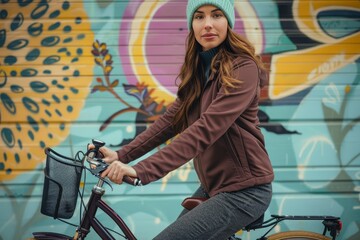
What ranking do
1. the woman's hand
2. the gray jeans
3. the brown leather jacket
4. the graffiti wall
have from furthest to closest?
1. the graffiti wall
2. the gray jeans
3. the brown leather jacket
4. the woman's hand

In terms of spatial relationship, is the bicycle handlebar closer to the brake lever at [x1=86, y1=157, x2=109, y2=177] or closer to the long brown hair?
the brake lever at [x1=86, y1=157, x2=109, y2=177]

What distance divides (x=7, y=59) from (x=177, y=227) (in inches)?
122

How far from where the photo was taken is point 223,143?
2.85 m

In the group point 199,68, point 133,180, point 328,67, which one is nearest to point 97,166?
point 133,180

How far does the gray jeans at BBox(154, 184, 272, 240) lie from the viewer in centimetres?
279

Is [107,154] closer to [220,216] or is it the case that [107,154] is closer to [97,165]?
[97,165]

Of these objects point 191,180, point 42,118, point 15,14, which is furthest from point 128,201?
point 15,14

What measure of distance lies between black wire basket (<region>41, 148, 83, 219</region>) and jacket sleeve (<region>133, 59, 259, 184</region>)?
488 millimetres

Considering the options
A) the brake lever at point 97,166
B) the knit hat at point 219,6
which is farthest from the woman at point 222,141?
the brake lever at point 97,166

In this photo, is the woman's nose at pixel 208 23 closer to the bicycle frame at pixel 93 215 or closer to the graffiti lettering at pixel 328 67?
the bicycle frame at pixel 93 215

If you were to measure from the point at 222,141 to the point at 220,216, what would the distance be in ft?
1.22

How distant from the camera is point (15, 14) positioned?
5230 mm

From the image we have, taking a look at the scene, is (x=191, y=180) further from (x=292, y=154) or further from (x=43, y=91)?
(x=43, y=91)

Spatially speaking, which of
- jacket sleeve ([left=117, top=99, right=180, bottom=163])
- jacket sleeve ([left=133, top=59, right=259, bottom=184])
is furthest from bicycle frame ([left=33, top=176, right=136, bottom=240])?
jacket sleeve ([left=133, top=59, right=259, bottom=184])
